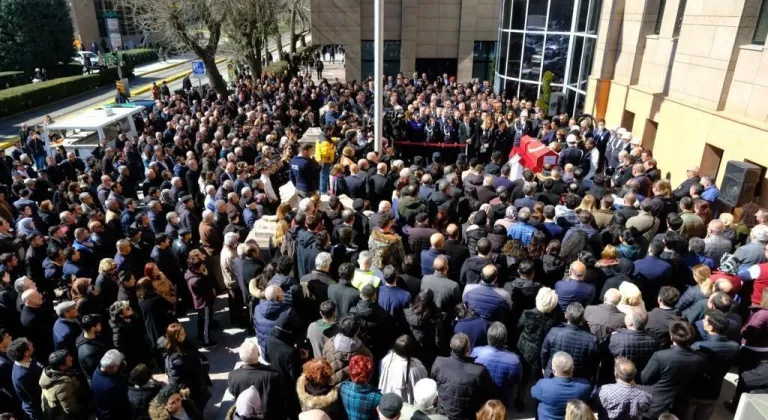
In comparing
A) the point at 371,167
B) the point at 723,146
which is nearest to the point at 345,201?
the point at 371,167

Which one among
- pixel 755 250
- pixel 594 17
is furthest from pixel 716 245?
pixel 594 17

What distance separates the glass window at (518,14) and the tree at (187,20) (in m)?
11.8

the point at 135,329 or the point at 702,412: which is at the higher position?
the point at 135,329

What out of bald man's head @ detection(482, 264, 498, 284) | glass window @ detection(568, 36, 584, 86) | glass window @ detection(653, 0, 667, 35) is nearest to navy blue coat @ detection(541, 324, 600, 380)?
bald man's head @ detection(482, 264, 498, 284)

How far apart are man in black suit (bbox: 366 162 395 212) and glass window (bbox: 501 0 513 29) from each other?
14420mm

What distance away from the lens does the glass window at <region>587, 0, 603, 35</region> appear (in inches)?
652

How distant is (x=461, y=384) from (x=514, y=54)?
1867 cm

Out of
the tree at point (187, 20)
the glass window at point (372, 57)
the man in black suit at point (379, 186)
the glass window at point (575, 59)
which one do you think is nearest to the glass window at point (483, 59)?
the glass window at point (372, 57)

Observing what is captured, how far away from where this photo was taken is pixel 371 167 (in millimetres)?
9547

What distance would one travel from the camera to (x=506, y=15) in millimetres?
20984

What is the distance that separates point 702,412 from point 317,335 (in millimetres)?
3888

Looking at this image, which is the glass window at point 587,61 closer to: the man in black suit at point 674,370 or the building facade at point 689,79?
the building facade at point 689,79

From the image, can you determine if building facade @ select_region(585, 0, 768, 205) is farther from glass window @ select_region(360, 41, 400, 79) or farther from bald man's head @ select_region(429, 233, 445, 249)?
glass window @ select_region(360, 41, 400, 79)

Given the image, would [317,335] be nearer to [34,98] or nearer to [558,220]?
[558,220]
